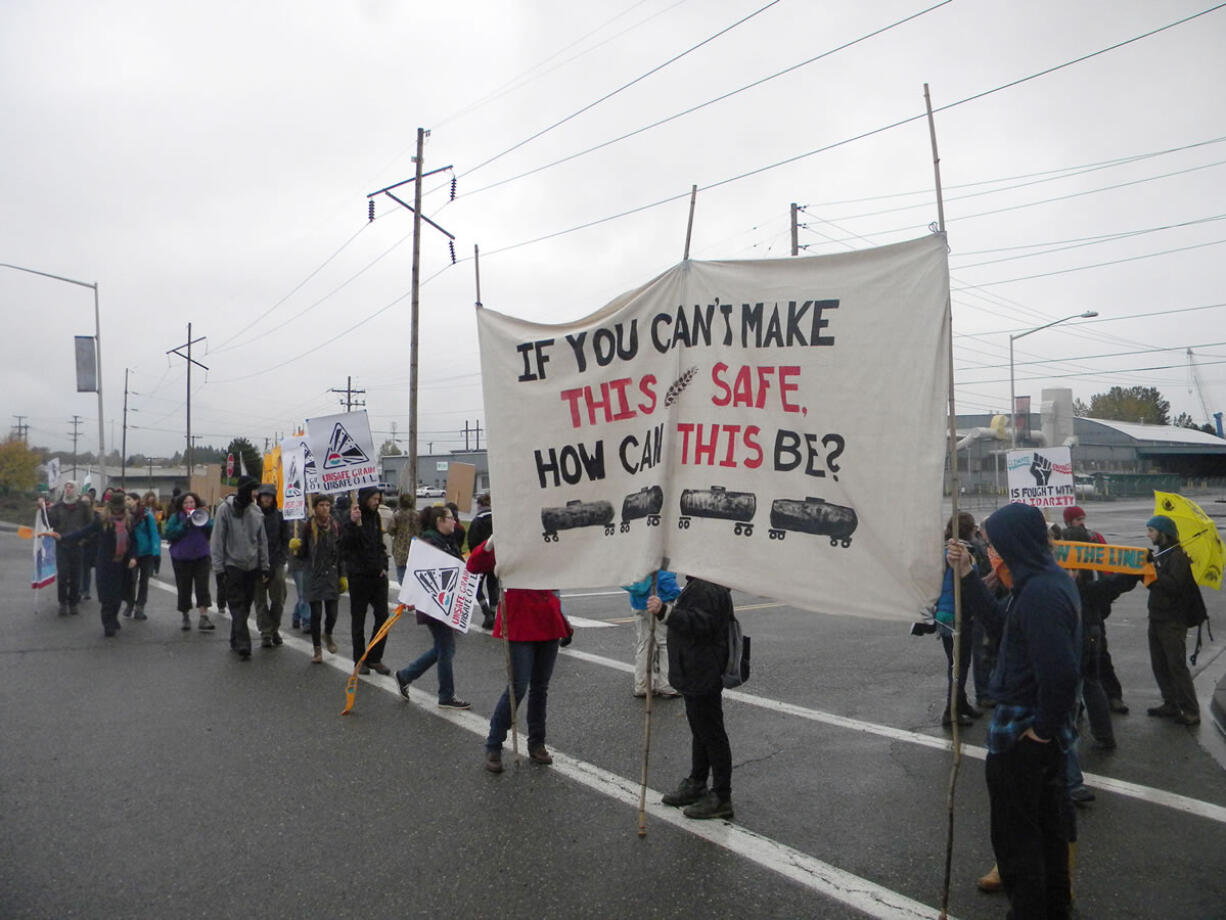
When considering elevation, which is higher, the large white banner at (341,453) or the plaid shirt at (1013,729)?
the large white banner at (341,453)

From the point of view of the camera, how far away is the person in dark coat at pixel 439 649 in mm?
7355

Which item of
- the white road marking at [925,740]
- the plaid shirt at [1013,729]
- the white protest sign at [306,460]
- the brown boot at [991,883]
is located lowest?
the white road marking at [925,740]

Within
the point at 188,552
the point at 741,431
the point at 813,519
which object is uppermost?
the point at 741,431

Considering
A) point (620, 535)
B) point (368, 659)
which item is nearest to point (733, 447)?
point (620, 535)

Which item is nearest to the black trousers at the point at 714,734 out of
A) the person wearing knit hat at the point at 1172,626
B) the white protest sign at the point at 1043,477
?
the person wearing knit hat at the point at 1172,626

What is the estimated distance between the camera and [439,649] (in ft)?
24.5

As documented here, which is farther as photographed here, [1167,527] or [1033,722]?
[1167,527]

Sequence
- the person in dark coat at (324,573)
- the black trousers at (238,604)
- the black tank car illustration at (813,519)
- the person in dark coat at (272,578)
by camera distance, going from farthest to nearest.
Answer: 1. the person in dark coat at (272,578)
2. the black trousers at (238,604)
3. the person in dark coat at (324,573)
4. the black tank car illustration at (813,519)

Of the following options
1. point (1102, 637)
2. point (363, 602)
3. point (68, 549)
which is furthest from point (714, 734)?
point (68, 549)

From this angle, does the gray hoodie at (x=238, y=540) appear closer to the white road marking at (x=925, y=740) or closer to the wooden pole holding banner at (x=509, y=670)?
→ the white road marking at (x=925, y=740)

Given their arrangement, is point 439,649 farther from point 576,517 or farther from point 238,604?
point 238,604

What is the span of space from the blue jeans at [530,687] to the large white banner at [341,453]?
228 inches

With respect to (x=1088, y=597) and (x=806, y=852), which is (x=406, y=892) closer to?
(x=806, y=852)

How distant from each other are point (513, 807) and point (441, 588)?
2676 millimetres
